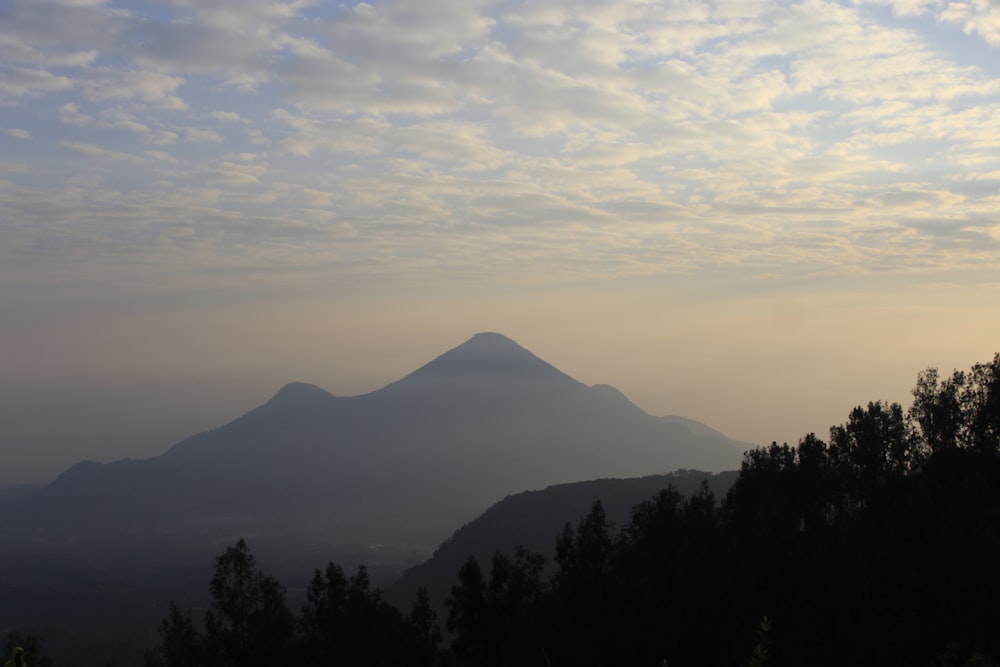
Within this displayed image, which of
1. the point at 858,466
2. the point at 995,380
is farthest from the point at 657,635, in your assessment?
the point at 995,380

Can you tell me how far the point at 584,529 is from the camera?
45.7 metres

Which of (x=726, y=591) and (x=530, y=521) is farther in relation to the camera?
(x=530, y=521)

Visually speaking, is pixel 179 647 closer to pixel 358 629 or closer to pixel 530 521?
pixel 358 629

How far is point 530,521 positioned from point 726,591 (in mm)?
105787

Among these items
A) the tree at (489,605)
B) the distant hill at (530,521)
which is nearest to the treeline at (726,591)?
the tree at (489,605)

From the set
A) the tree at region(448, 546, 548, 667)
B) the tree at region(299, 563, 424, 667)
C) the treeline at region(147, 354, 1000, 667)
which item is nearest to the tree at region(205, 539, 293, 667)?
the treeline at region(147, 354, 1000, 667)

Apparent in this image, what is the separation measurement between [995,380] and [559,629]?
31.2 meters

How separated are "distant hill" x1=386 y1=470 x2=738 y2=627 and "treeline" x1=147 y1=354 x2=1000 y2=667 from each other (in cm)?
7523

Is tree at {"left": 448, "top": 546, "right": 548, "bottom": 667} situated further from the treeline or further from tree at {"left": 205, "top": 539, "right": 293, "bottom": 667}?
tree at {"left": 205, "top": 539, "right": 293, "bottom": 667}

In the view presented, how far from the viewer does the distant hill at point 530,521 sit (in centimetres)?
12794

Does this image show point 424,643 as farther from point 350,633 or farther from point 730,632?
point 730,632

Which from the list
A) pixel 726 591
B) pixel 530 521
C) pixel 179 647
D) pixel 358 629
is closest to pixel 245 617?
pixel 179 647

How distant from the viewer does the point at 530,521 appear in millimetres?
142000

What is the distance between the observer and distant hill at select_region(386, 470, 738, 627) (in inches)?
5037
